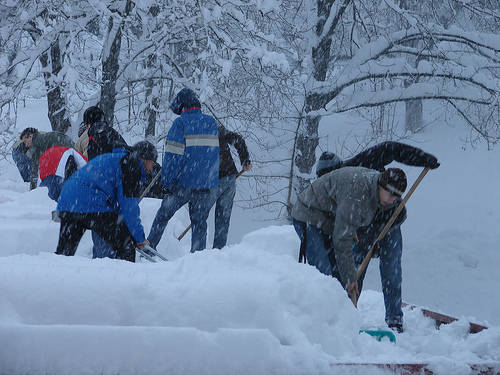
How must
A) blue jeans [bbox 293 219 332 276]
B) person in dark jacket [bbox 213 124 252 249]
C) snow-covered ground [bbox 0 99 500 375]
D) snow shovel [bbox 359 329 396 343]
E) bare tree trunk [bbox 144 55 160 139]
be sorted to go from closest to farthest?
snow-covered ground [bbox 0 99 500 375] < snow shovel [bbox 359 329 396 343] < blue jeans [bbox 293 219 332 276] < person in dark jacket [bbox 213 124 252 249] < bare tree trunk [bbox 144 55 160 139]

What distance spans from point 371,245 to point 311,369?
230 centimetres

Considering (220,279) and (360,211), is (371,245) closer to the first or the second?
(360,211)

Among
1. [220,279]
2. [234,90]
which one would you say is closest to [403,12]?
[234,90]

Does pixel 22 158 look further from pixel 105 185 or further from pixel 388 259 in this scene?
pixel 388 259

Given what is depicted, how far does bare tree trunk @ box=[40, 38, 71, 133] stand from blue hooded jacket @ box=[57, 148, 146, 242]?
16.1 ft

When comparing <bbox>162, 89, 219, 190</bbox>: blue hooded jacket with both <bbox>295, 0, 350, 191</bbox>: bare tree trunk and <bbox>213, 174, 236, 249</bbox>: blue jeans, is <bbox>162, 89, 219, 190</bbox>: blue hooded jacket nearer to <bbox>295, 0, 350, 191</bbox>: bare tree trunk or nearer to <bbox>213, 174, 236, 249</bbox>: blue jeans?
<bbox>213, 174, 236, 249</bbox>: blue jeans

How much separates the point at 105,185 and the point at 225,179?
200 cm

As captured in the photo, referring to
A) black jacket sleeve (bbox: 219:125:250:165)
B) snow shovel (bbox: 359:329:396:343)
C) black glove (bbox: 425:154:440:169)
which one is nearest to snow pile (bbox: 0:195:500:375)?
snow shovel (bbox: 359:329:396:343)

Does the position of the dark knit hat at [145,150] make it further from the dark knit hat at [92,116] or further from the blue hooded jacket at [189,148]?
the dark knit hat at [92,116]

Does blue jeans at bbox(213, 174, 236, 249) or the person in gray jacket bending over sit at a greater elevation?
the person in gray jacket bending over

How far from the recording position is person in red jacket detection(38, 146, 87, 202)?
5.61 m

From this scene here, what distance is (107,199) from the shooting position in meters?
4.25

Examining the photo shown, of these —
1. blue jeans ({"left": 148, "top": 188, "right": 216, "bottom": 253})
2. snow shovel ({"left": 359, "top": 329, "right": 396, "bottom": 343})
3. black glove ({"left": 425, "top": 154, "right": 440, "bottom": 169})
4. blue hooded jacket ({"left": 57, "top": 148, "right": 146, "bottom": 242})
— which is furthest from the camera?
blue jeans ({"left": 148, "top": 188, "right": 216, "bottom": 253})

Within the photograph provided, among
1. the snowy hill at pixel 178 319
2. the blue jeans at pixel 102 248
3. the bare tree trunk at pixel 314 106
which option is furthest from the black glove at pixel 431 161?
the bare tree trunk at pixel 314 106
